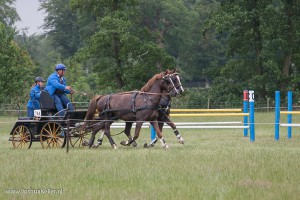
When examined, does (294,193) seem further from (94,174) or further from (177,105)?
(177,105)

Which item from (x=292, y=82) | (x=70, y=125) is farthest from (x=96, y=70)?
(x=70, y=125)

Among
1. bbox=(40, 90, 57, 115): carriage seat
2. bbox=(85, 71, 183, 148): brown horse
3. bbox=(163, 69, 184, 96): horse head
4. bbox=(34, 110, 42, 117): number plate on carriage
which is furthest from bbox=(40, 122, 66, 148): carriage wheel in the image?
bbox=(163, 69, 184, 96): horse head

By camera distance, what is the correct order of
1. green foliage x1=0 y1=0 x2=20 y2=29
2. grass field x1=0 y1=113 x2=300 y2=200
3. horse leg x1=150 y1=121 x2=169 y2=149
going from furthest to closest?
1. green foliage x1=0 y1=0 x2=20 y2=29
2. horse leg x1=150 y1=121 x2=169 y2=149
3. grass field x1=0 y1=113 x2=300 y2=200

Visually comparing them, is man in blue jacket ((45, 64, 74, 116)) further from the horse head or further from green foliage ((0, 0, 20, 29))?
green foliage ((0, 0, 20, 29))

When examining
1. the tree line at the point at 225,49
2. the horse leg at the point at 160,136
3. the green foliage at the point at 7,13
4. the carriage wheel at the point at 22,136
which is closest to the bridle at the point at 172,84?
the horse leg at the point at 160,136

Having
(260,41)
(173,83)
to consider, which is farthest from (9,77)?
(173,83)

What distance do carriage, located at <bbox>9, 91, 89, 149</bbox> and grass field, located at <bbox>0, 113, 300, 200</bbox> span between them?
5.14 ft

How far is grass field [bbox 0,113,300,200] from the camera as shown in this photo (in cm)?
1006

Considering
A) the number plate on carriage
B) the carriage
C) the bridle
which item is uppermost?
the bridle

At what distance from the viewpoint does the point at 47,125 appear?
1764 centimetres

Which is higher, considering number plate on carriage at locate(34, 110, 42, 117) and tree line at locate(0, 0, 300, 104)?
tree line at locate(0, 0, 300, 104)

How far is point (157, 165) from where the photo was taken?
43.2 ft

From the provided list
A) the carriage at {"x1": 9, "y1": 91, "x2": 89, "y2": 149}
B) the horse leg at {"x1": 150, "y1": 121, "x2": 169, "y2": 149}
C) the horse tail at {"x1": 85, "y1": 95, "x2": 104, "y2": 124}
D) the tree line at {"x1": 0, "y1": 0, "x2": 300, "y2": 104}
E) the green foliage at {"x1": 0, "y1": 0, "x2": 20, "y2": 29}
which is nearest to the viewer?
the horse leg at {"x1": 150, "y1": 121, "x2": 169, "y2": 149}

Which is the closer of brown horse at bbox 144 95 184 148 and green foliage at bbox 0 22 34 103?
brown horse at bbox 144 95 184 148
